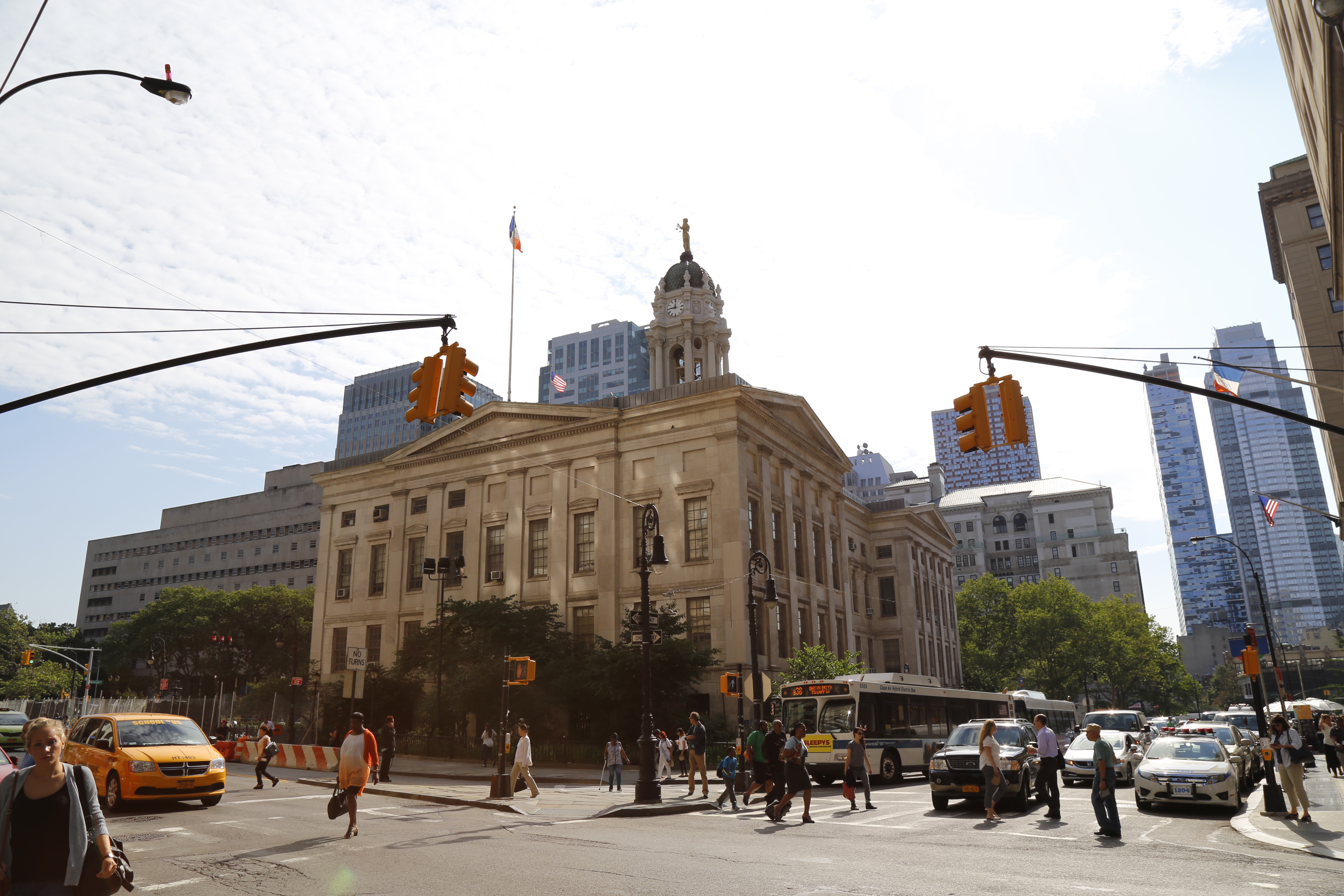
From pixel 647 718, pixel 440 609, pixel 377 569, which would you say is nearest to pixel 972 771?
pixel 647 718

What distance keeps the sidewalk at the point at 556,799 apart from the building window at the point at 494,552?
22357mm

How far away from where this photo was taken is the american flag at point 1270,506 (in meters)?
36.2

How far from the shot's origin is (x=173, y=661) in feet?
317

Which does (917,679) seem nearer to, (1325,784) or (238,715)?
(1325,784)

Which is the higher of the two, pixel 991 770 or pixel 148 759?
pixel 148 759

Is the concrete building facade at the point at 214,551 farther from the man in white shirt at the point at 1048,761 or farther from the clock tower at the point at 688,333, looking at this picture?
the man in white shirt at the point at 1048,761

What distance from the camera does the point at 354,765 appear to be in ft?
47.7

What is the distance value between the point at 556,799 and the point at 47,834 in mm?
17868

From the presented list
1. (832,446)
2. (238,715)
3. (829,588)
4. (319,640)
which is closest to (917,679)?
(829,588)

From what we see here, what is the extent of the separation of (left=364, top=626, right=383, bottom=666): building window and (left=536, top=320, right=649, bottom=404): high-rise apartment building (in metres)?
118

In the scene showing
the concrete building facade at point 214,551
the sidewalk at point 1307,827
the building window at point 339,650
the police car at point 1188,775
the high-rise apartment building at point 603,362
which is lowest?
the sidewalk at point 1307,827

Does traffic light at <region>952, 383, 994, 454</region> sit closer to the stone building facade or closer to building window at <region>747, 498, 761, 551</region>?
the stone building facade

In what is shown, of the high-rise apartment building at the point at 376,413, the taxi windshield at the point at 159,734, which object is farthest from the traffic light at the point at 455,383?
the high-rise apartment building at the point at 376,413

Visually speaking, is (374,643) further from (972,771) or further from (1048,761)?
(1048,761)
